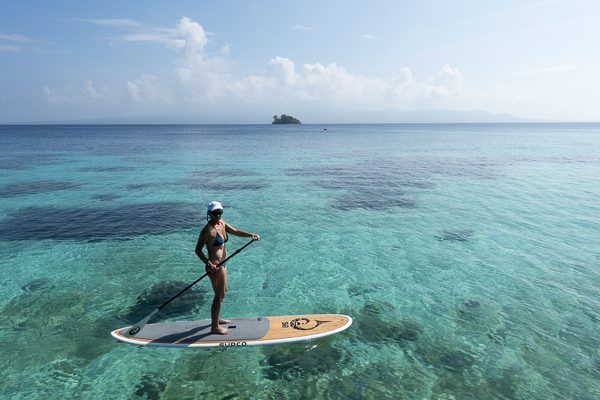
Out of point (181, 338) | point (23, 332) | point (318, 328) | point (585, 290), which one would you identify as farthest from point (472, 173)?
point (23, 332)

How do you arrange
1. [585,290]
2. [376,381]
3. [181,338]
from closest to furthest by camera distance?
[376,381]
[181,338]
[585,290]

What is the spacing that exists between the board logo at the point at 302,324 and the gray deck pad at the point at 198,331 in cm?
70

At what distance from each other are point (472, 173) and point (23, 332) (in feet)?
160

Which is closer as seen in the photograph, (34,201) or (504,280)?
(504,280)

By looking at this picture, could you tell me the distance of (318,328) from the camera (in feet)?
37.1

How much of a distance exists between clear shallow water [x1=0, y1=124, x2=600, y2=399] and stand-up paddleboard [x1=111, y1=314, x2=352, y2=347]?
401 mm

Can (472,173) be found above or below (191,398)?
above

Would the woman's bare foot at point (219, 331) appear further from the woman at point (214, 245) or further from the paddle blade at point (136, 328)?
the paddle blade at point (136, 328)

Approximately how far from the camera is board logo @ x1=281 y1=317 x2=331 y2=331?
1133 centimetres

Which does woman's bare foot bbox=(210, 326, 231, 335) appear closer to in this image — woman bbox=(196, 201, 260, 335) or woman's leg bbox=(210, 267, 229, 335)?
woman's leg bbox=(210, 267, 229, 335)

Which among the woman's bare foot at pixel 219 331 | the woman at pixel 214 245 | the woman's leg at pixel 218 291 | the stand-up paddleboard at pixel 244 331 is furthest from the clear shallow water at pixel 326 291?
the woman at pixel 214 245

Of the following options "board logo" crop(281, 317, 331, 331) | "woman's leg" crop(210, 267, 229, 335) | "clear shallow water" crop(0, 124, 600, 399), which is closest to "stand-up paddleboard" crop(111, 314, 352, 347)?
"board logo" crop(281, 317, 331, 331)

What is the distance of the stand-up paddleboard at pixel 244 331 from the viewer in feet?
34.4

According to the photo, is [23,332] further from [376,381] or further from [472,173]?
[472,173]
